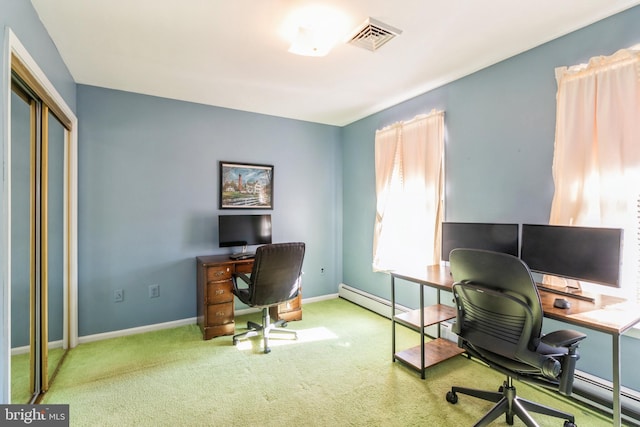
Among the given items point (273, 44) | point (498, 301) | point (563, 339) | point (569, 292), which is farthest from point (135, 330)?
point (569, 292)

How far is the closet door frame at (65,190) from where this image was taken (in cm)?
142

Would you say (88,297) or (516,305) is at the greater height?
(516,305)

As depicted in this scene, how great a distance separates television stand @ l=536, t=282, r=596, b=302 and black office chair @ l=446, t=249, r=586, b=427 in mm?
Result: 403

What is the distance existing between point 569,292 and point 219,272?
2976mm

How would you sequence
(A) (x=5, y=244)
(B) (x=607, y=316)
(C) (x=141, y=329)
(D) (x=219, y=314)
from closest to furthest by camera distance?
(A) (x=5, y=244)
(B) (x=607, y=316)
(D) (x=219, y=314)
(C) (x=141, y=329)

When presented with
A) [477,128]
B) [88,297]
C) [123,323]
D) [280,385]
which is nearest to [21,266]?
[88,297]

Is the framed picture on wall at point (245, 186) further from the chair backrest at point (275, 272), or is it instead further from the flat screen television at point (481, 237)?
the flat screen television at point (481, 237)

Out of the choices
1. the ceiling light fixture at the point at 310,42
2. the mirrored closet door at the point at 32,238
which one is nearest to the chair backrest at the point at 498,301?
the ceiling light fixture at the point at 310,42

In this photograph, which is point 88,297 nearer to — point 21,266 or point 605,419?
point 21,266

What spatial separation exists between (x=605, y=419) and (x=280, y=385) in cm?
213

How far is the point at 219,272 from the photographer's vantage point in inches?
124

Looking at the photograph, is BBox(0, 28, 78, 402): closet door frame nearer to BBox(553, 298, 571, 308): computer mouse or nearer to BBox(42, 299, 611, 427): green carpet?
BBox(42, 299, 611, 427): green carpet

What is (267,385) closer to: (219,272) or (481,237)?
(219,272)

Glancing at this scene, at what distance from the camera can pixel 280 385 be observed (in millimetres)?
2258
